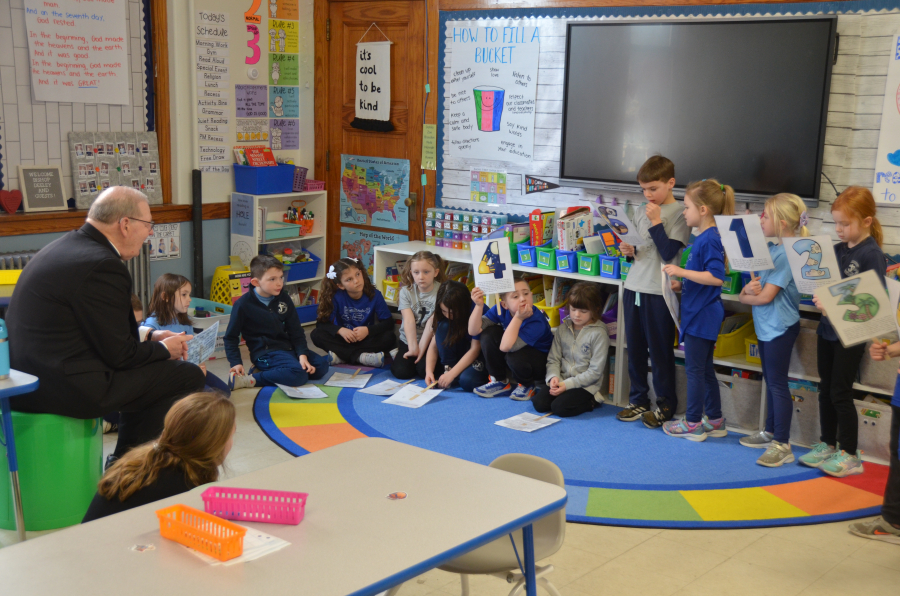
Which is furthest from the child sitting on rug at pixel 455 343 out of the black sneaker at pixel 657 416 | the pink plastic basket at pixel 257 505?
the pink plastic basket at pixel 257 505

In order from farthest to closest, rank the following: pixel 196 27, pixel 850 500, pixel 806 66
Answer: pixel 196 27 → pixel 806 66 → pixel 850 500

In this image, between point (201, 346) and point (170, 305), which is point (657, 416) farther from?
point (170, 305)

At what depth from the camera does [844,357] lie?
12.3 ft

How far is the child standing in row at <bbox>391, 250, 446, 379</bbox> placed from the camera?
16.8 feet

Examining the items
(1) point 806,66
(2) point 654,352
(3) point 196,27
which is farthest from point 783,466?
(3) point 196,27

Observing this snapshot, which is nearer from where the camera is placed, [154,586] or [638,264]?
[154,586]

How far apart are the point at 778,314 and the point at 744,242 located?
37 centimetres

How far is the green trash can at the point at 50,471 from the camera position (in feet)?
9.84

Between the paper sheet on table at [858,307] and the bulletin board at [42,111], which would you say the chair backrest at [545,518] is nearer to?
the paper sheet on table at [858,307]

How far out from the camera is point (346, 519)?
1862 mm

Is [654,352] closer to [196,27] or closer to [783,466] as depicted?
[783,466]

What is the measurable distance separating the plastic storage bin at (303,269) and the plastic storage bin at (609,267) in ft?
7.92

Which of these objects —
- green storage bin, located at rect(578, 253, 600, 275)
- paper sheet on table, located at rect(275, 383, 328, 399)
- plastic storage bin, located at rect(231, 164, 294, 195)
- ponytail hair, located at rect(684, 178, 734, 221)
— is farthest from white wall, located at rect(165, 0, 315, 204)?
ponytail hair, located at rect(684, 178, 734, 221)

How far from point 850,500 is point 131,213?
3.06 metres
